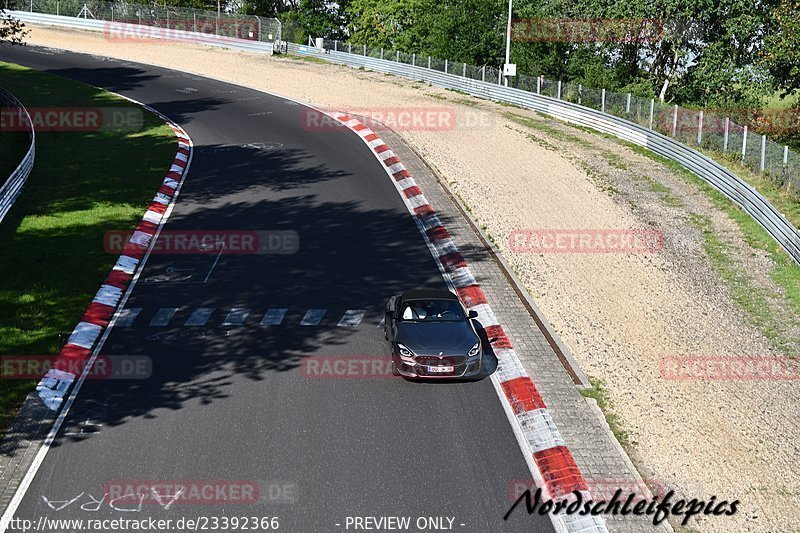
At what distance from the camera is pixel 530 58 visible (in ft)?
172

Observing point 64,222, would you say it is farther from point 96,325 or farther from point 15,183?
point 96,325

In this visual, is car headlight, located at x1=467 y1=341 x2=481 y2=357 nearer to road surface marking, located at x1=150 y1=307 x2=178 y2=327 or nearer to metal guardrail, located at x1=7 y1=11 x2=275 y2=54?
road surface marking, located at x1=150 y1=307 x2=178 y2=327

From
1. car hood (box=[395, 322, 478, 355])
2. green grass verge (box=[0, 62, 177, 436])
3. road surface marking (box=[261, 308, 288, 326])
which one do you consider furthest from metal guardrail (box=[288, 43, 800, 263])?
green grass verge (box=[0, 62, 177, 436])

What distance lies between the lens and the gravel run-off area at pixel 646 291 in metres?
13.7

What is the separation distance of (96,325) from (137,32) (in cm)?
5321

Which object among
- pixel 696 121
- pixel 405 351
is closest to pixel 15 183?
pixel 405 351

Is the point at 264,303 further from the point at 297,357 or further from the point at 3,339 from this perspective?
the point at 3,339

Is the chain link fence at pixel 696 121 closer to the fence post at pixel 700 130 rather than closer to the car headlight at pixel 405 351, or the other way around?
the fence post at pixel 700 130

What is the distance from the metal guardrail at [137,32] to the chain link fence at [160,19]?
0.25ft

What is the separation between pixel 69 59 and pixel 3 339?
41.3 meters

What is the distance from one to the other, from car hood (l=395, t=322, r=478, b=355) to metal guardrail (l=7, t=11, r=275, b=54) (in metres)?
45.0

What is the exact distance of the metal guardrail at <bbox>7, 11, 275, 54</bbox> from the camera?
59.2 meters

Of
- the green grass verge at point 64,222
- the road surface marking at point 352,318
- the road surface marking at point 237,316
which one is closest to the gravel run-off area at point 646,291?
the road surface marking at point 352,318

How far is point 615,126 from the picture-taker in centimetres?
3781
